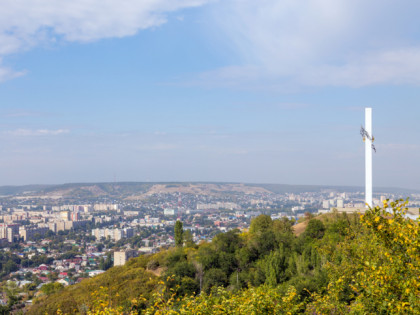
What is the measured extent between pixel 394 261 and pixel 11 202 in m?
180

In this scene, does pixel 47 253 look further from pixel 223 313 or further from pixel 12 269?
pixel 223 313

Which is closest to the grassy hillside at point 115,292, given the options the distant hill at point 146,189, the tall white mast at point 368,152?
the tall white mast at point 368,152

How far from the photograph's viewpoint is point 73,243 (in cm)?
8094

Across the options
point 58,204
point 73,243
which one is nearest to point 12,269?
point 73,243

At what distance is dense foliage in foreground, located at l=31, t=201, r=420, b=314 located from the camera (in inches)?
183

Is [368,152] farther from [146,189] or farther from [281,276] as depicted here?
[146,189]

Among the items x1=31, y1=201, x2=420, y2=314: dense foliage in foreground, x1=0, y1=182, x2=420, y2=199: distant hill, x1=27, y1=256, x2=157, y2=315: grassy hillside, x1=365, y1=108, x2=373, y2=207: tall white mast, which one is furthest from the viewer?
x1=0, y1=182, x2=420, y2=199: distant hill

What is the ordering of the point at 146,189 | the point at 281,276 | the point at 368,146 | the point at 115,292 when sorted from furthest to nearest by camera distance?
the point at 146,189, the point at 368,146, the point at 115,292, the point at 281,276

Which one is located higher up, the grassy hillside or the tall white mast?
the tall white mast

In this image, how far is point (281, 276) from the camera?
1761cm

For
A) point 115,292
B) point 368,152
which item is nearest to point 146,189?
point 115,292

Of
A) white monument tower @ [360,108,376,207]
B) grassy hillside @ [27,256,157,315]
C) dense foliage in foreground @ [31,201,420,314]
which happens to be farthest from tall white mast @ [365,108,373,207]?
grassy hillside @ [27,256,157,315]

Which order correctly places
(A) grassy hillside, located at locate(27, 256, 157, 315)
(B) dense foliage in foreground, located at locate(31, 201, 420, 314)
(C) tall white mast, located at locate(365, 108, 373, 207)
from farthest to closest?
(C) tall white mast, located at locate(365, 108, 373, 207), (A) grassy hillside, located at locate(27, 256, 157, 315), (B) dense foliage in foreground, located at locate(31, 201, 420, 314)

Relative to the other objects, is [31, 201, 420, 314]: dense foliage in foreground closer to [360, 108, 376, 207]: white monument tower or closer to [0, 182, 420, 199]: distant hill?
[360, 108, 376, 207]: white monument tower
